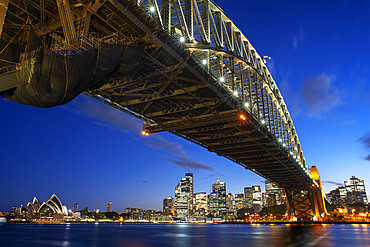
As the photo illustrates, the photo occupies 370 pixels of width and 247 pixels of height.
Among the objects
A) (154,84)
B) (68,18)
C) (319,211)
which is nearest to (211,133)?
(154,84)

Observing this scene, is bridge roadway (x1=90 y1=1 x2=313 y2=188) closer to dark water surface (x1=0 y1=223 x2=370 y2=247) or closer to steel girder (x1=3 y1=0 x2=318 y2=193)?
steel girder (x1=3 y1=0 x2=318 y2=193)

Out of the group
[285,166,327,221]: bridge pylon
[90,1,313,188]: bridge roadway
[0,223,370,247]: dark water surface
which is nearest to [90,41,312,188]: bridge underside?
[90,1,313,188]: bridge roadway

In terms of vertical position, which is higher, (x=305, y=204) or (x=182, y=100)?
(x=182, y=100)

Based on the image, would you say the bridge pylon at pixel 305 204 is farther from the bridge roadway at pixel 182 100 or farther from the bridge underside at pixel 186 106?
the bridge roadway at pixel 182 100

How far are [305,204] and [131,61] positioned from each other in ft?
323

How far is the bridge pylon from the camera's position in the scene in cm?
9775

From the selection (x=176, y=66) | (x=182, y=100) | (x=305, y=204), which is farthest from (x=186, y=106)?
(x=305, y=204)

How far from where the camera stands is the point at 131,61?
18578 millimetres

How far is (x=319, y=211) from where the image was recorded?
10200 centimetres

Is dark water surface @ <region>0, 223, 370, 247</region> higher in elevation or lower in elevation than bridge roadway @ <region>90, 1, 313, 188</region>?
lower

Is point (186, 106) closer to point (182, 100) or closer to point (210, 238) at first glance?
point (182, 100)

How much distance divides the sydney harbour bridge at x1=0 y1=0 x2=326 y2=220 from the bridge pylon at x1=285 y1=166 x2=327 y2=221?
60.8 meters

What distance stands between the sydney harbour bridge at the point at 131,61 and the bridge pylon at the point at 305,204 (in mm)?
60768

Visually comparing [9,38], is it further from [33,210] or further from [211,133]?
[33,210]
